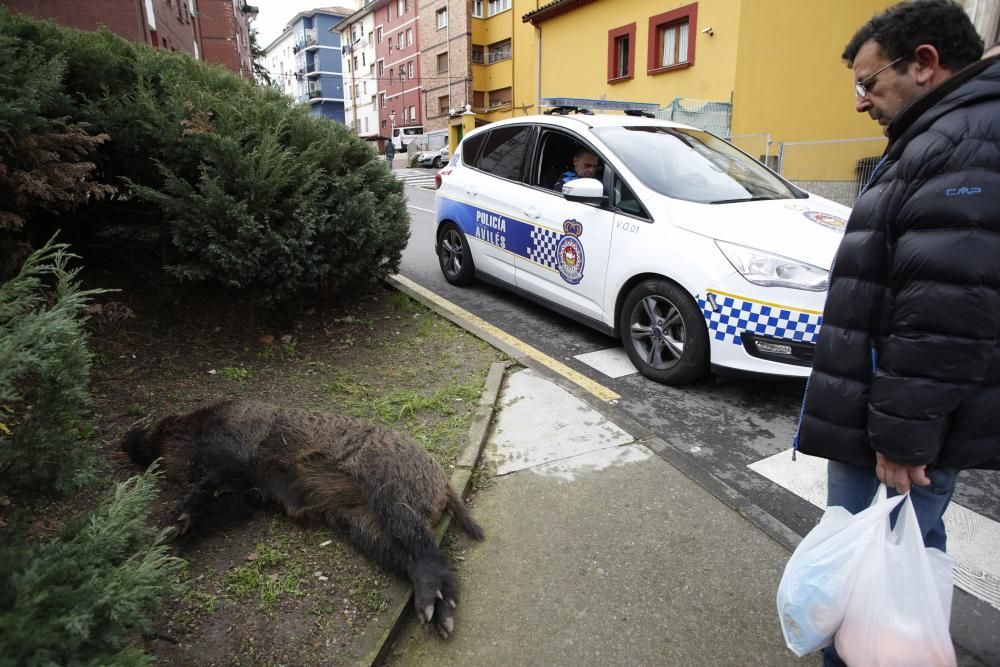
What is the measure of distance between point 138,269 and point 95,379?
1.32m

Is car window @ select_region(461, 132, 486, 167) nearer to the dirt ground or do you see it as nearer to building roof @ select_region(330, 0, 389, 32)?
the dirt ground

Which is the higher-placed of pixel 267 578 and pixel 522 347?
pixel 522 347

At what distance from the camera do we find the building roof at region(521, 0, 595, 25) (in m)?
23.8

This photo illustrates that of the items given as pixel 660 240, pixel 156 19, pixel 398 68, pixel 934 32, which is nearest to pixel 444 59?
pixel 398 68

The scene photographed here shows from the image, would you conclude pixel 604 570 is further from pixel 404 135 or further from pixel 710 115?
pixel 404 135

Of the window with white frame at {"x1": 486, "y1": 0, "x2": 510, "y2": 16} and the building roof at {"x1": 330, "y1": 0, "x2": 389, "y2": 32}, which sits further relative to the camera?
the building roof at {"x1": 330, "y1": 0, "x2": 389, "y2": 32}

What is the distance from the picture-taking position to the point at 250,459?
286 centimetres

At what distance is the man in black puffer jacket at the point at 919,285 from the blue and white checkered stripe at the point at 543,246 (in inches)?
135

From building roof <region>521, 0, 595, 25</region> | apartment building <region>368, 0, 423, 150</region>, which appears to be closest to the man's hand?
building roof <region>521, 0, 595, 25</region>

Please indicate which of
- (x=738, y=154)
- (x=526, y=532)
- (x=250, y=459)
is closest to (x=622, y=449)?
(x=526, y=532)

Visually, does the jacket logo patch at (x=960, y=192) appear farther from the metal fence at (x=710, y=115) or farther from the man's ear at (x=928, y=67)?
the metal fence at (x=710, y=115)

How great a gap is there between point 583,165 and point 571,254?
820mm

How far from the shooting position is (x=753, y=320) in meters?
3.83

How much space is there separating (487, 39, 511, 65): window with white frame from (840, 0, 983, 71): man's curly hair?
39.9 meters
